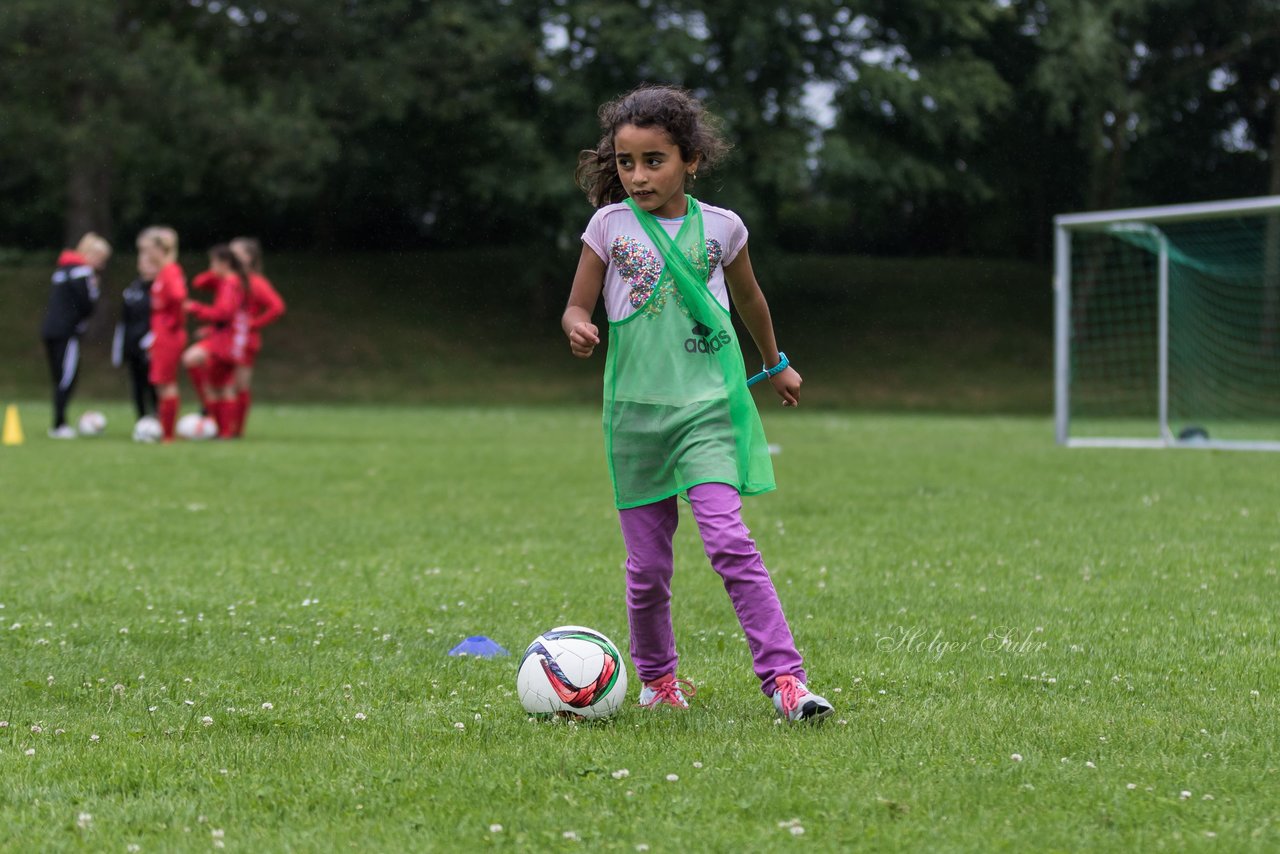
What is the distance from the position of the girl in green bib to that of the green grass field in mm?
479

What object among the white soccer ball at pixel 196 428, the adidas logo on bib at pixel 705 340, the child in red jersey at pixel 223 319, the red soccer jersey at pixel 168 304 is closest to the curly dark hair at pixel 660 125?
the adidas logo on bib at pixel 705 340

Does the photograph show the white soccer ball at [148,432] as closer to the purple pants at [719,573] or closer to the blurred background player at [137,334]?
the blurred background player at [137,334]

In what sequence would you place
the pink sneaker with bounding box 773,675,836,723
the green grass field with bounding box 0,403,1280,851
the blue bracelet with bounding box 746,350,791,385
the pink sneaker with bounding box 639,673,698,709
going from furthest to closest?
the blue bracelet with bounding box 746,350,791,385
the pink sneaker with bounding box 639,673,698,709
the pink sneaker with bounding box 773,675,836,723
the green grass field with bounding box 0,403,1280,851

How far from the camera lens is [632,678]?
5.27 m

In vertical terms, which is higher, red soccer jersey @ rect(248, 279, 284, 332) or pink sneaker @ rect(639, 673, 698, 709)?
red soccer jersey @ rect(248, 279, 284, 332)

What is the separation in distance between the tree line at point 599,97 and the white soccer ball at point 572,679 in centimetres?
2535

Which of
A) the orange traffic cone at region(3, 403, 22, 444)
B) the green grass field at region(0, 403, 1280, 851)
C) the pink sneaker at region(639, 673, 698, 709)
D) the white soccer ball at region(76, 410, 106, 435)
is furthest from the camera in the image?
the white soccer ball at region(76, 410, 106, 435)

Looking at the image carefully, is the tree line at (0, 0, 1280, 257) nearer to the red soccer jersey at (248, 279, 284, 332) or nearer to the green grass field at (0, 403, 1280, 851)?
the red soccer jersey at (248, 279, 284, 332)

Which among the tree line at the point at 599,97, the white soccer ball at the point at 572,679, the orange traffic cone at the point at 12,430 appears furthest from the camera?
the tree line at the point at 599,97

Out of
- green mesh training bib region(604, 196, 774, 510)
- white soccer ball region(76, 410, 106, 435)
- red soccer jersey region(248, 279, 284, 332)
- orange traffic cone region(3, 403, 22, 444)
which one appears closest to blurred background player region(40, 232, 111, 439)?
white soccer ball region(76, 410, 106, 435)

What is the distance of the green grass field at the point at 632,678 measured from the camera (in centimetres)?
342

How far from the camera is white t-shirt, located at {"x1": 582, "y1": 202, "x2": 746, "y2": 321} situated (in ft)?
15.2

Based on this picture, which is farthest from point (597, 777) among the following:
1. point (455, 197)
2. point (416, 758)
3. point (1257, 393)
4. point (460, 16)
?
point (455, 197)

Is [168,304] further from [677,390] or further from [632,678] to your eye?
[677,390]
